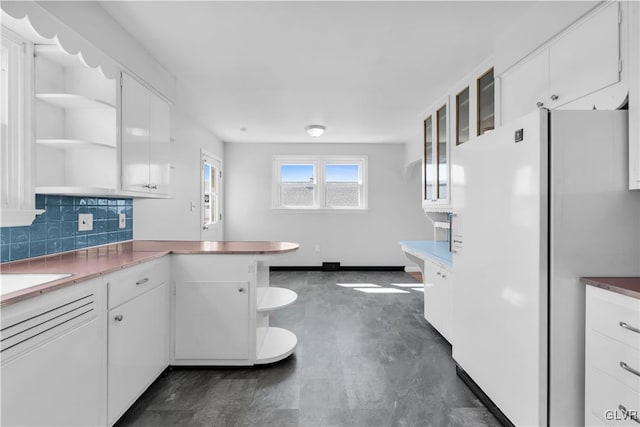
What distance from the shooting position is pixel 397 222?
18.7 ft

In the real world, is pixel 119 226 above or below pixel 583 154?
below

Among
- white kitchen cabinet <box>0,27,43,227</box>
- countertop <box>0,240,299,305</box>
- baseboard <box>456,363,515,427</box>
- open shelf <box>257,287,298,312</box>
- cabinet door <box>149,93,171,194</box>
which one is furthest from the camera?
Result: cabinet door <box>149,93,171,194</box>

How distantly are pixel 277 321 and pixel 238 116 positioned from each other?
2.60 metres

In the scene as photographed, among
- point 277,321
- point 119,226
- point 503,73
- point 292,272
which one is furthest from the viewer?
point 292,272

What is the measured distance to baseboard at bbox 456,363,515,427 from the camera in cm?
161

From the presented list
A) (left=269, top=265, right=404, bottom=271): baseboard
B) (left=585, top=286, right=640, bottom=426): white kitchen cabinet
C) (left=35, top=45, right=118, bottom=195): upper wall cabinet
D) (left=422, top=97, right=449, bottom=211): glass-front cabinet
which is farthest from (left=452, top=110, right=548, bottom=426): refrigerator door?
(left=269, top=265, right=404, bottom=271): baseboard

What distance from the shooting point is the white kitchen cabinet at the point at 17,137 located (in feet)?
4.95

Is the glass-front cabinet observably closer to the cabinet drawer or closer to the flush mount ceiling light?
the flush mount ceiling light

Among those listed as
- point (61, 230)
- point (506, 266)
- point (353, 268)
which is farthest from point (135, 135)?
point (353, 268)

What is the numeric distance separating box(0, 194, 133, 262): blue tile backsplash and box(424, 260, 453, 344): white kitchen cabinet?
269 cm

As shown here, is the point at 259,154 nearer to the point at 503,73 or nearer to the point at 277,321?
the point at 277,321

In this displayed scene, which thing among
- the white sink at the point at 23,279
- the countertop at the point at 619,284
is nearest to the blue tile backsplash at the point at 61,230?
the white sink at the point at 23,279

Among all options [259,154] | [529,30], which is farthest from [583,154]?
[259,154]

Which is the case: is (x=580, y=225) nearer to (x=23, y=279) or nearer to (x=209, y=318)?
(x=209, y=318)
